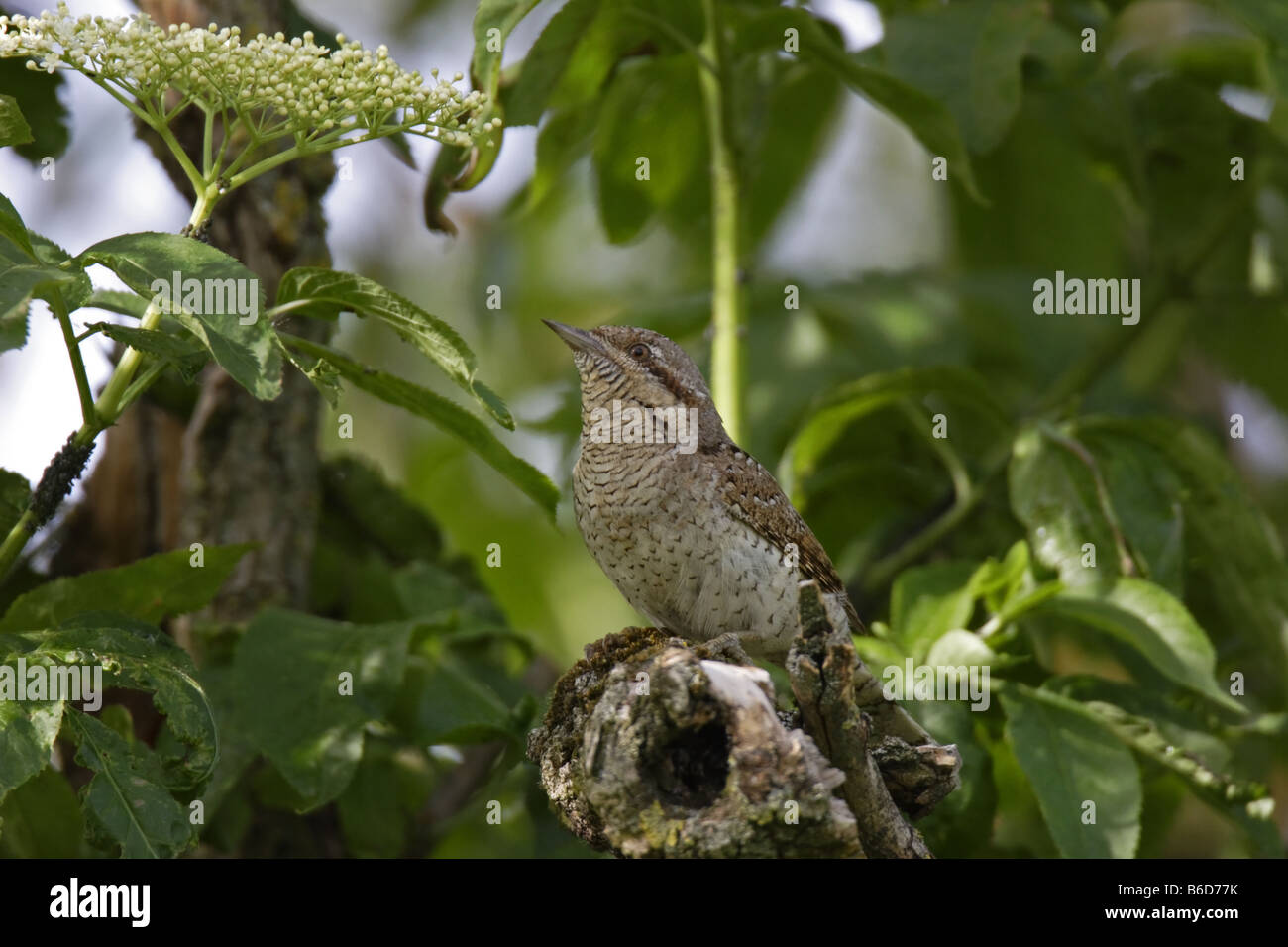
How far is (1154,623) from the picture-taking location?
3508 millimetres

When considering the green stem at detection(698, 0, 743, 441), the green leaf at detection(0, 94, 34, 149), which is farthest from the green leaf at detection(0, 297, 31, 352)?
the green stem at detection(698, 0, 743, 441)

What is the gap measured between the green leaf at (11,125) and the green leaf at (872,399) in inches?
93.8

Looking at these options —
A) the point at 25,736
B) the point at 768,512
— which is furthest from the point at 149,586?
the point at 768,512

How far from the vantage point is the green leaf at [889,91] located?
3678 millimetres

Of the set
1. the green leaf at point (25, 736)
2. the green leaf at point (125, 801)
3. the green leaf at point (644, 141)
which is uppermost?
the green leaf at point (644, 141)

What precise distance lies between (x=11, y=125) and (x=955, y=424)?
353cm

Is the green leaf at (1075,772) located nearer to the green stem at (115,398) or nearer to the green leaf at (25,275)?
the green stem at (115,398)

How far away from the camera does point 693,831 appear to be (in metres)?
2.21

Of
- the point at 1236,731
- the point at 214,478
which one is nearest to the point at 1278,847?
the point at 1236,731

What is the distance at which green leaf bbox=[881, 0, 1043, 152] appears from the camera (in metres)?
3.91

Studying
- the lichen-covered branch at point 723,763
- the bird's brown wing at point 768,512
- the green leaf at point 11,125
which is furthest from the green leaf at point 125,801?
the bird's brown wing at point 768,512

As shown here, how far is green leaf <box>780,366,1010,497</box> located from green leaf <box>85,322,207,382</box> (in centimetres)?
211

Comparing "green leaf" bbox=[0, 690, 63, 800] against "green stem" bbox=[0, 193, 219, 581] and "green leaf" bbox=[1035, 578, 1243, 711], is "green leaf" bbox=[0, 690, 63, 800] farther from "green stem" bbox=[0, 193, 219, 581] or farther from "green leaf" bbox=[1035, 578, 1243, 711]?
"green leaf" bbox=[1035, 578, 1243, 711]
